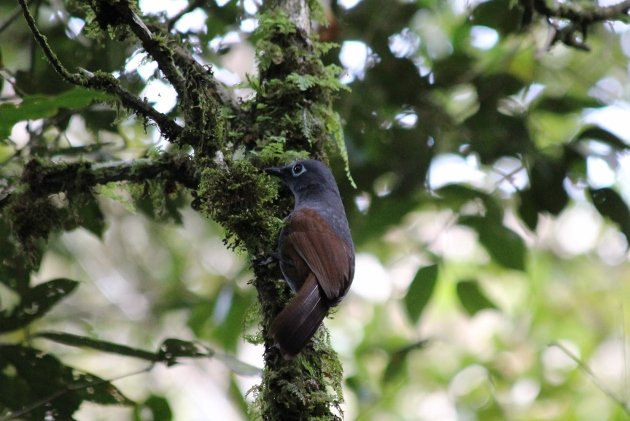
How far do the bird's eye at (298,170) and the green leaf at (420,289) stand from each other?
57.8 inches

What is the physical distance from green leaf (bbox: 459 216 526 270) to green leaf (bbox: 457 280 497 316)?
0.22 meters

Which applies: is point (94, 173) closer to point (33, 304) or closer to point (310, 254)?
point (33, 304)

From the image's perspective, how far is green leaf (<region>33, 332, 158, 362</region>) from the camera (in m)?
3.66

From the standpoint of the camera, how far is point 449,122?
542 centimetres

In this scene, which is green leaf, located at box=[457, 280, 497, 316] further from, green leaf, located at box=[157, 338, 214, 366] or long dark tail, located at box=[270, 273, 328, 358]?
long dark tail, located at box=[270, 273, 328, 358]

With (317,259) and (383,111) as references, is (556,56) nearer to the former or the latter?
(383,111)

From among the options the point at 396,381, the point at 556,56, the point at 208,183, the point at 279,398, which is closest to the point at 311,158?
the point at 208,183

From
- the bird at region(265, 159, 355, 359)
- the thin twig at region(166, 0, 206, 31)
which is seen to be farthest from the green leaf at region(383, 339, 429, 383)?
the thin twig at region(166, 0, 206, 31)

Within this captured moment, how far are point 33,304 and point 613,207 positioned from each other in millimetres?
3244

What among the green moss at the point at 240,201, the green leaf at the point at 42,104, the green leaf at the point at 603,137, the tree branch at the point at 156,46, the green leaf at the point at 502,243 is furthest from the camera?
the green leaf at the point at 502,243

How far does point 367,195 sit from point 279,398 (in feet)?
9.22

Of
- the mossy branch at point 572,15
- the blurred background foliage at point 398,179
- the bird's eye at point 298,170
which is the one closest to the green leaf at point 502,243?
the blurred background foliage at point 398,179

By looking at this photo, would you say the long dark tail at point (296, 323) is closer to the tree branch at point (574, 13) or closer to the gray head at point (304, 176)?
the gray head at point (304, 176)

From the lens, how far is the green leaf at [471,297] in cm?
465
